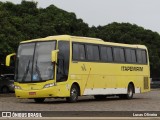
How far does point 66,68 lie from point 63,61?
14.6 inches

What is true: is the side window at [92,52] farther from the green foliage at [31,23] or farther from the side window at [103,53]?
the green foliage at [31,23]

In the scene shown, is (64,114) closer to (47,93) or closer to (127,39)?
(47,93)

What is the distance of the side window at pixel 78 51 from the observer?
89.8 feet

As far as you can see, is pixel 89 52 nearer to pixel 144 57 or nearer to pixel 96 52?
pixel 96 52

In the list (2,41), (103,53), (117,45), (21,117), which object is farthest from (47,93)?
(2,41)

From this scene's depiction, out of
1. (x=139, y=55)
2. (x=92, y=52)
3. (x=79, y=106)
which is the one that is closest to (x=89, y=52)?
(x=92, y=52)

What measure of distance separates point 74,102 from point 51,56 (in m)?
2.95

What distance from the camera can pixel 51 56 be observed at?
25.9 metres

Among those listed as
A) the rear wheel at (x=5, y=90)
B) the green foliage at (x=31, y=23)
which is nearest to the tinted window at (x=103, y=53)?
the green foliage at (x=31, y=23)

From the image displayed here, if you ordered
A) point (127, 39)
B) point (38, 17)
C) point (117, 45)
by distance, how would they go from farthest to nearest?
point (127, 39)
point (38, 17)
point (117, 45)

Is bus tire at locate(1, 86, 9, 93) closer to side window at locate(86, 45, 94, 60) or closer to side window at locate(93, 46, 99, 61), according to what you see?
side window at locate(93, 46, 99, 61)

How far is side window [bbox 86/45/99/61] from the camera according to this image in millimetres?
28609

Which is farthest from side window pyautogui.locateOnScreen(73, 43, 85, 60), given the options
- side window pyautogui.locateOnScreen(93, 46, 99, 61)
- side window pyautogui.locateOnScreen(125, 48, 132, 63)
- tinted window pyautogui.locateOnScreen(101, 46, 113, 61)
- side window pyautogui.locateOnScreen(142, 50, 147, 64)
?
side window pyautogui.locateOnScreen(142, 50, 147, 64)

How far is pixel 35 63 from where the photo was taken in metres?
26.5
